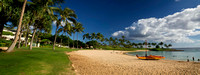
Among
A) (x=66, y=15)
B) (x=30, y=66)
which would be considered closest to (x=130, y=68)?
(x=30, y=66)

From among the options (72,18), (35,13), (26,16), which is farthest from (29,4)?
(72,18)

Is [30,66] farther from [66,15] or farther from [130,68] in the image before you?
[66,15]

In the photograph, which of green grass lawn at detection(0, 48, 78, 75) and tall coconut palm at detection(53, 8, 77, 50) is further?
tall coconut palm at detection(53, 8, 77, 50)

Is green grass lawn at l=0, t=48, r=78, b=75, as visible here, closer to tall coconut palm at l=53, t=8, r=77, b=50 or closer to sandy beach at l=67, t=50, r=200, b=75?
sandy beach at l=67, t=50, r=200, b=75

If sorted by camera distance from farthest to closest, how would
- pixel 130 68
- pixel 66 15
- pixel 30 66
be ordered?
pixel 66 15 < pixel 130 68 < pixel 30 66

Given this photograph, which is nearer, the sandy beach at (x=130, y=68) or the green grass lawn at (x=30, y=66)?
the green grass lawn at (x=30, y=66)

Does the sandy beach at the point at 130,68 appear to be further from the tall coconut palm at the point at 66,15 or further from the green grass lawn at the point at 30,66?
the tall coconut palm at the point at 66,15

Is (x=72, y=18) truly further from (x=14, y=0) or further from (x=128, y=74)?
(x=128, y=74)

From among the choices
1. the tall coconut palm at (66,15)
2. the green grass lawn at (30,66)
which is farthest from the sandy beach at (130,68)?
the tall coconut palm at (66,15)

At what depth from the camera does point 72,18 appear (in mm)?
28656

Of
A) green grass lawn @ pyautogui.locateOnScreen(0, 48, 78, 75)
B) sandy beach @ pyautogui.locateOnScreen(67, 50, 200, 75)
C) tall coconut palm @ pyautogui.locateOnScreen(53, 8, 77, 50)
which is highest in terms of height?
tall coconut palm @ pyautogui.locateOnScreen(53, 8, 77, 50)

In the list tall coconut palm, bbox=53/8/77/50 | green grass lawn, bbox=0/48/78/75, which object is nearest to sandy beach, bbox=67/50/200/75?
green grass lawn, bbox=0/48/78/75

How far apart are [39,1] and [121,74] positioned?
58.5 feet

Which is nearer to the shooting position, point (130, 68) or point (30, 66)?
point (30, 66)
